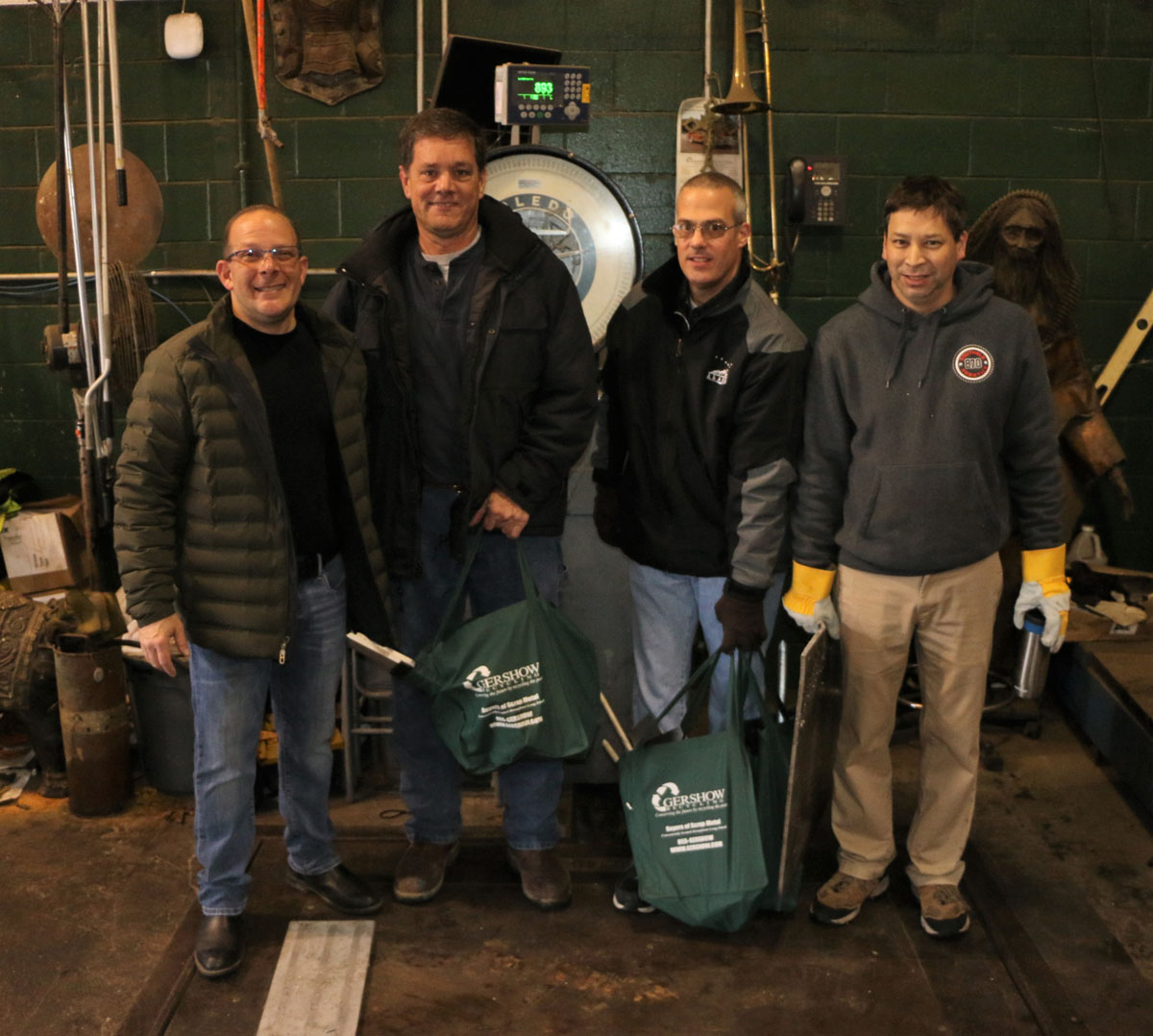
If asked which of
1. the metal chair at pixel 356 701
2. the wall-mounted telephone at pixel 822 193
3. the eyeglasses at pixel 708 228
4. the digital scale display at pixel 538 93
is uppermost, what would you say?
the digital scale display at pixel 538 93

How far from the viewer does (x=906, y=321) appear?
2.41 metres

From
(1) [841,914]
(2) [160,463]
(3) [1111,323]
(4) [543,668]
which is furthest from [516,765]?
(3) [1111,323]

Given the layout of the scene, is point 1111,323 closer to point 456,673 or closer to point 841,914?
point 841,914

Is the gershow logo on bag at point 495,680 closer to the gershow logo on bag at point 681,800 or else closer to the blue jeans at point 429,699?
the blue jeans at point 429,699

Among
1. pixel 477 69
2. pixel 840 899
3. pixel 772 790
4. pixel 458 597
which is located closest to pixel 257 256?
pixel 458 597

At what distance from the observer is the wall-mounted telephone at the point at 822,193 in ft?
12.6

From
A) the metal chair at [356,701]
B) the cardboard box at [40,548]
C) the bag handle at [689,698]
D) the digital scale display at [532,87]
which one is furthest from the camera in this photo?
the cardboard box at [40,548]

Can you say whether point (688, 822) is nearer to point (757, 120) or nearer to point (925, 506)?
point (925, 506)

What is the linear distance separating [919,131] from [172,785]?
296cm

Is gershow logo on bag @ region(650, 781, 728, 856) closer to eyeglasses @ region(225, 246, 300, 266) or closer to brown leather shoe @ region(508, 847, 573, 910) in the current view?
brown leather shoe @ region(508, 847, 573, 910)

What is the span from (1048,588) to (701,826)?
86 centimetres

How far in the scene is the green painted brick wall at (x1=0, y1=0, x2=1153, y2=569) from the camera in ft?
12.7

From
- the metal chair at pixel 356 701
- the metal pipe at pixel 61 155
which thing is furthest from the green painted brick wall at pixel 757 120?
the metal chair at pixel 356 701

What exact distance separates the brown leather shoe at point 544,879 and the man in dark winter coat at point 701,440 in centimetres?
12
